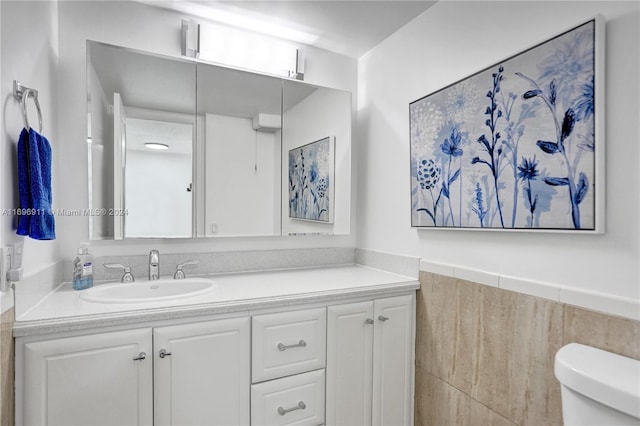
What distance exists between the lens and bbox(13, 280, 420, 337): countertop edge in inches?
42.4

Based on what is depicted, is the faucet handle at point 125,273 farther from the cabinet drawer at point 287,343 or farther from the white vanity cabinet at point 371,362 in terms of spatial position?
the white vanity cabinet at point 371,362

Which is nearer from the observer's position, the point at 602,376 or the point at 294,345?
the point at 602,376

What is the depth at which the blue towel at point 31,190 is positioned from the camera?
1106mm

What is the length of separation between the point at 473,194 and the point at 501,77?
469mm

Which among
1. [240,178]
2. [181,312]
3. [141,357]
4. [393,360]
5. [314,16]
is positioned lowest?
[393,360]

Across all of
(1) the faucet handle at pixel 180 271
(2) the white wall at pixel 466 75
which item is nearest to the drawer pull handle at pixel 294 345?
(1) the faucet handle at pixel 180 271

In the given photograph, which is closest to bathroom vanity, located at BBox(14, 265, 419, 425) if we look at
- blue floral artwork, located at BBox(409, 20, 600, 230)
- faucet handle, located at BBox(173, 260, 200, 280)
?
faucet handle, located at BBox(173, 260, 200, 280)

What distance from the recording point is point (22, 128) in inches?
46.6

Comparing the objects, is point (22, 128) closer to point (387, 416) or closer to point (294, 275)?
point (294, 275)

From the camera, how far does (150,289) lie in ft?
5.16

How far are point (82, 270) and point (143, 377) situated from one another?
0.59 m

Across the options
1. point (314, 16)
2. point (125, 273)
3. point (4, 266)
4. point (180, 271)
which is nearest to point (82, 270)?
point (125, 273)

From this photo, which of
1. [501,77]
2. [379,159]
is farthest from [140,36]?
[501,77]

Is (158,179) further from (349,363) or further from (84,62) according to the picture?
(349,363)
